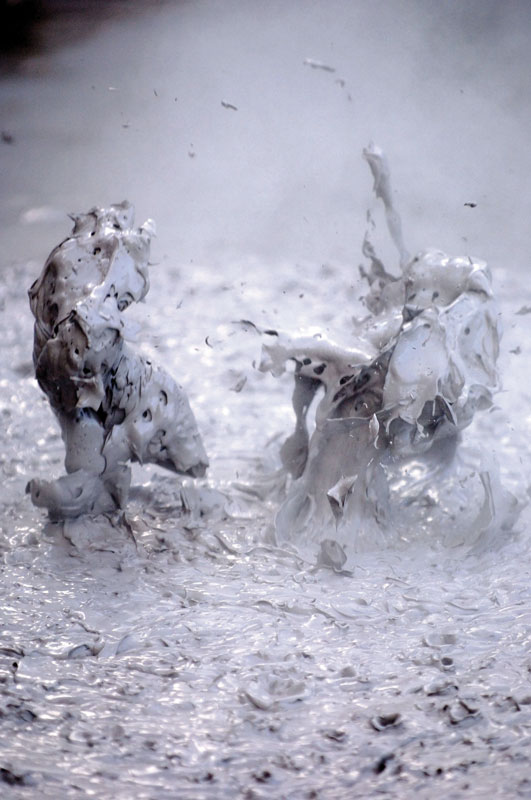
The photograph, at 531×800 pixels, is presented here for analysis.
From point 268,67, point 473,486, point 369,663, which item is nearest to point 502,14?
point 268,67

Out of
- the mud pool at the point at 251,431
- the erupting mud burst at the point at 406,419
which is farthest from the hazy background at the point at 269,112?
the erupting mud burst at the point at 406,419

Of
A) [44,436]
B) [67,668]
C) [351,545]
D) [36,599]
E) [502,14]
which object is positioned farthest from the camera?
[502,14]

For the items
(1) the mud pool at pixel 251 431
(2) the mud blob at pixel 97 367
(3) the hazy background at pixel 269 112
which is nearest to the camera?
(1) the mud pool at pixel 251 431

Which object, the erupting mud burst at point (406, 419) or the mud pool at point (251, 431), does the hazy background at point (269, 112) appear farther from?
the erupting mud burst at point (406, 419)

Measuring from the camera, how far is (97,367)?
0.80 metres

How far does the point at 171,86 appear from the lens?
53.1 inches

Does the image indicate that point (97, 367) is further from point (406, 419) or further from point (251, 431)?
point (251, 431)

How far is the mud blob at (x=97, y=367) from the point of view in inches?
30.9

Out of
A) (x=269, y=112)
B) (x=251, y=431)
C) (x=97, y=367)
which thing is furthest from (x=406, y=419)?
(x=269, y=112)

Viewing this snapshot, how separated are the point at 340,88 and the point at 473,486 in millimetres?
687

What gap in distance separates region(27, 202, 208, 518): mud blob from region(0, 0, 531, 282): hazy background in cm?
56

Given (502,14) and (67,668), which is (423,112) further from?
(67,668)

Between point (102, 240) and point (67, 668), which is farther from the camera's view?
point (102, 240)

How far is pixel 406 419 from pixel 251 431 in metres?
0.39
